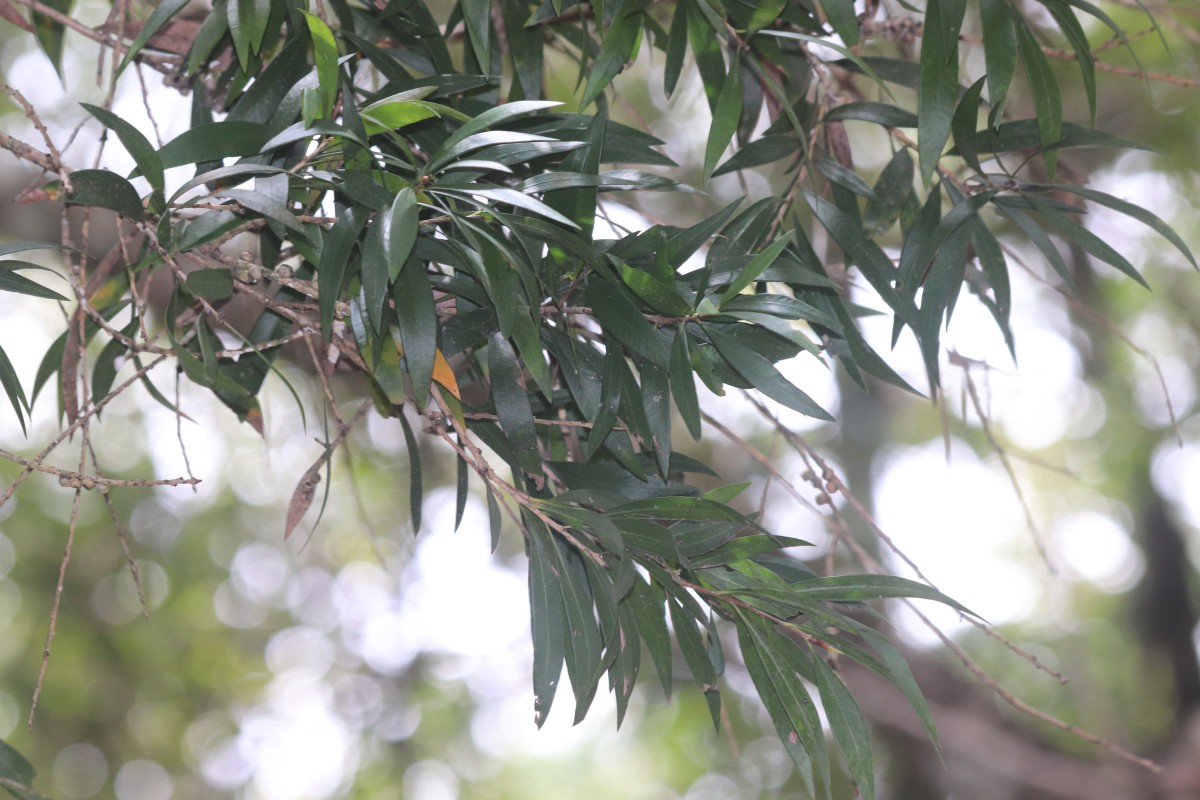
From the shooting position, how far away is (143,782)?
278 cm

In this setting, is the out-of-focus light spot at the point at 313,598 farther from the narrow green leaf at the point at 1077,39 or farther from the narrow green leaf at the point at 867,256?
the narrow green leaf at the point at 1077,39

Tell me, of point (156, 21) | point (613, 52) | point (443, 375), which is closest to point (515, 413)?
point (443, 375)

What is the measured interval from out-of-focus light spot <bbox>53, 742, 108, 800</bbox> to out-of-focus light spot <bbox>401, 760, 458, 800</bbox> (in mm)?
1077

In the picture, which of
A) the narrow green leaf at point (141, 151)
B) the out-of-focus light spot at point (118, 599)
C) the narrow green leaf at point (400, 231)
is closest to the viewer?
the narrow green leaf at point (400, 231)

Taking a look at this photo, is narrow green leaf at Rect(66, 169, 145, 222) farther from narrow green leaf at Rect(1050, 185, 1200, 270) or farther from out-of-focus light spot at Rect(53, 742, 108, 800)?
out-of-focus light spot at Rect(53, 742, 108, 800)

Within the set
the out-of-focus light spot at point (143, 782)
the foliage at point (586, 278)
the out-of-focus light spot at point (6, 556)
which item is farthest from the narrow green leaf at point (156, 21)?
the out-of-focus light spot at point (143, 782)

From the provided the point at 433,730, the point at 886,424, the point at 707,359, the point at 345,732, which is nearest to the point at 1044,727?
the point at 886,424

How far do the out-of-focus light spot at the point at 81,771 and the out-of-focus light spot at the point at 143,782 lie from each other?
0.26 ft

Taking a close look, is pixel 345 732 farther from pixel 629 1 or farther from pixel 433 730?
pixel 629 1

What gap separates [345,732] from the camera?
11.4ft

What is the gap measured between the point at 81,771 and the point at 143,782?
284 mm

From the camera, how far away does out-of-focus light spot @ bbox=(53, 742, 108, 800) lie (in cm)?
250

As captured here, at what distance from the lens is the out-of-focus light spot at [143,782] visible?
8.77 feet

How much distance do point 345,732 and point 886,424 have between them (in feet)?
7.57
